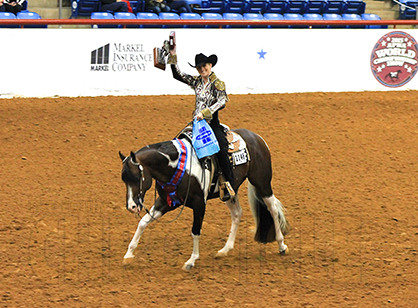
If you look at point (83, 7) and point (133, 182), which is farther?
point (83, 7)

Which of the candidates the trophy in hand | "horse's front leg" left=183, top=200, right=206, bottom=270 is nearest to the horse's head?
"horse's front leg" left=183, top=200, right=206, bottom=270

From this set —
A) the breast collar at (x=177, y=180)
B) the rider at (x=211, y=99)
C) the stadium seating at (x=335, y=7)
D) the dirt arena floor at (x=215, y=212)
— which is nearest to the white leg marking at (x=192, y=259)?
the dirt arena floor at (x=215, y=212)

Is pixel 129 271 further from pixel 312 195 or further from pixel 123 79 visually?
Result: pixel 123 79

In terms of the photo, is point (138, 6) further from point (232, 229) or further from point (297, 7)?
point (232, 229)

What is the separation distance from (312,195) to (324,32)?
6445 millimetres

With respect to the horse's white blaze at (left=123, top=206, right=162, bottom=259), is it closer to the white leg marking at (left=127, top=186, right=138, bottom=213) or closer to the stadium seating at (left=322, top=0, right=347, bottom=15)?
the white leg marking at (left=127, top=186, right=138, bottom=213)

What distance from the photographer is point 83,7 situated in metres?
16.0

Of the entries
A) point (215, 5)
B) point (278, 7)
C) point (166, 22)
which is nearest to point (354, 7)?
point (278, 7)

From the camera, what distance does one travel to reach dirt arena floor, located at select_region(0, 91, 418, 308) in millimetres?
6520

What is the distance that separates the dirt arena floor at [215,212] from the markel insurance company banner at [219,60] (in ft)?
1.22

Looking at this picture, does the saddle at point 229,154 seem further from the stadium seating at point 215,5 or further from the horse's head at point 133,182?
the stadium seating at point 215,5

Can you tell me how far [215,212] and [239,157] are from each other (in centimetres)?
189

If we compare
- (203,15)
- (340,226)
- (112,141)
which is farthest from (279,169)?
(203,15)

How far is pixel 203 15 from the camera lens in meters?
16.9
